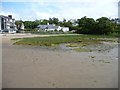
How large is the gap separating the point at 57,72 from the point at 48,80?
1.47 m

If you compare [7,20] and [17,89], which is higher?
[7,20]

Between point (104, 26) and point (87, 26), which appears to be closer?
point (104, 26)

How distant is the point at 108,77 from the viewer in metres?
8.66

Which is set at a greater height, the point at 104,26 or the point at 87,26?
the point at 87,26

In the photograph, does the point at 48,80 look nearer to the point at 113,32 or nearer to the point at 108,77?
the point at 108,77

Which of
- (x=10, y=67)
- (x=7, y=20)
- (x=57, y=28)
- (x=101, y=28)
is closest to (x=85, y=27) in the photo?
(x=101, y=28)

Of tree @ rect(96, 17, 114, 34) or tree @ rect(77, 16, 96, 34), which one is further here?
tree @ rect(77, 16, 96, 34)

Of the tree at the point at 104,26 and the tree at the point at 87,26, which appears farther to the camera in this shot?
the tree at the point at 87,26

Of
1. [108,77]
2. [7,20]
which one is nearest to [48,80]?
[108,77]

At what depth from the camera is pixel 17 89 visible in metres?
6.77

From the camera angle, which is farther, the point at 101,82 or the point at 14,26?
the point at 14,26

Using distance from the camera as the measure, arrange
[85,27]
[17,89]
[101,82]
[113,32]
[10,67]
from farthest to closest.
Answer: [85,27], [113,32], [10,67], [101,82], [17,89]

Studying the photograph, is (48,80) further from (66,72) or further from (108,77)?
(108,77)

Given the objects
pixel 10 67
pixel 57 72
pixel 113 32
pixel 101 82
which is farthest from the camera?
pixel 113 32
